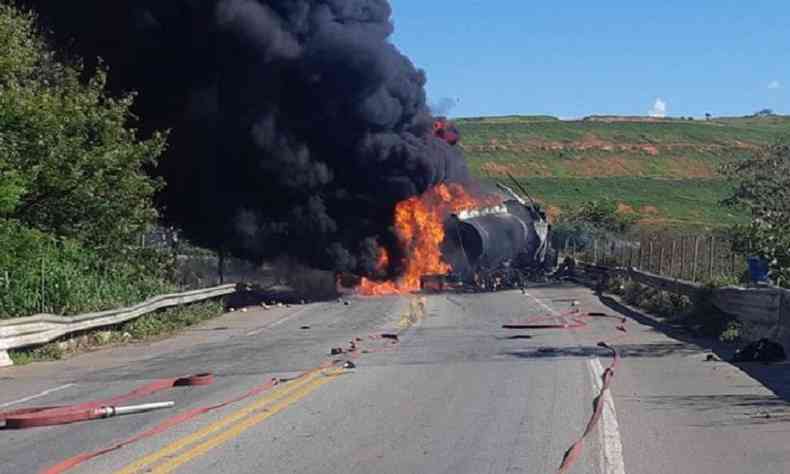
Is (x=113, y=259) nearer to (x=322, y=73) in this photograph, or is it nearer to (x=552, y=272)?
(x=322, y=73)

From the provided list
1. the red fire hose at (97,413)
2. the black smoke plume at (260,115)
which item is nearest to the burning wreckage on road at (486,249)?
the black smoke plume at (260,115)

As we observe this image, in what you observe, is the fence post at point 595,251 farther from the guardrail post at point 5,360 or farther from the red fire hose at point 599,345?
the guardrail post at point 5,360

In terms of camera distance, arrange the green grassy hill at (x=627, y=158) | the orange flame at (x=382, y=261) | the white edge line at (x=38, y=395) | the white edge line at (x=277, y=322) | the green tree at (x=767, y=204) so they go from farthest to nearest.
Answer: the green grassy hill at (x=627, y=158) → the orange flame at (x=382, y=261) → the white edge line at (x=277, y=322) → the green tree at (x=767, y=204) → the white edge line at (x=38, y=395)

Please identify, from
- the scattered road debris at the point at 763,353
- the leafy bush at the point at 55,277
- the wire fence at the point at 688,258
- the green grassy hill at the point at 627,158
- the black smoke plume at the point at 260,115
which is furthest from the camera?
the green grassy hill at the point at 627,158

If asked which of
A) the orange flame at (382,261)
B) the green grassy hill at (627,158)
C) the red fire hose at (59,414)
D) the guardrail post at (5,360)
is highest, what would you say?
the green grassy hill at (627,158)


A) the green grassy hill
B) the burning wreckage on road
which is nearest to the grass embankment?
the burning wreckage on road

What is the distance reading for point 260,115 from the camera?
39375 millimetres

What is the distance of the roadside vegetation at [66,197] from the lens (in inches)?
944

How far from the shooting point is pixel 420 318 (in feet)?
94.9

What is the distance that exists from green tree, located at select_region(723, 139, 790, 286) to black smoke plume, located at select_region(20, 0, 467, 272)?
1206 centimetres

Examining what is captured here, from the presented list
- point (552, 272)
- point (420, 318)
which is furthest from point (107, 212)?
point (552, 272)

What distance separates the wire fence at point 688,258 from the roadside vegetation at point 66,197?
1264cm

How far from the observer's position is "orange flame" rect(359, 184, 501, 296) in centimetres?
4159

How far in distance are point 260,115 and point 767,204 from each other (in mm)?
15774
